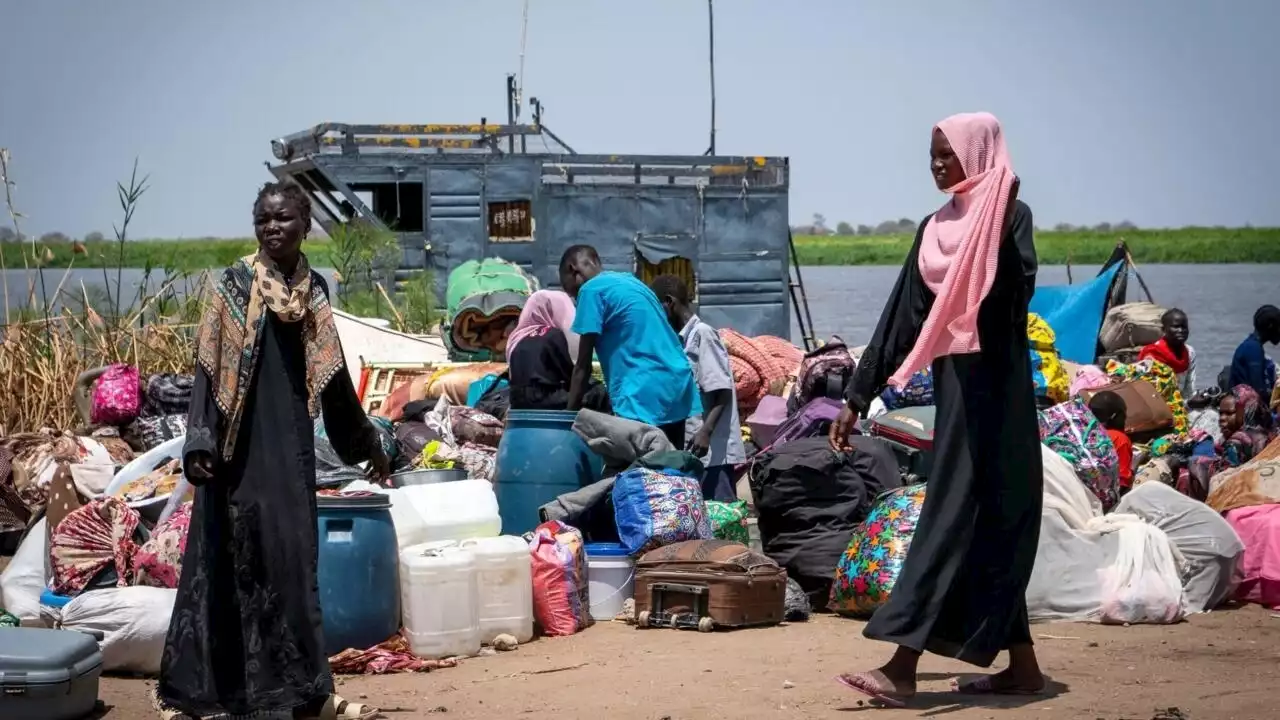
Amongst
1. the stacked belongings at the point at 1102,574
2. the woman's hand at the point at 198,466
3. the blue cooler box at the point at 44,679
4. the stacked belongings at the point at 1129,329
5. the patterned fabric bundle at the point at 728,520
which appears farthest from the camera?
the stacked belongings at the point at 1129,329

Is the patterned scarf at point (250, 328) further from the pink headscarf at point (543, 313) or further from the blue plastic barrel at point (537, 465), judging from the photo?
the pink headscarf at point (543, 313)

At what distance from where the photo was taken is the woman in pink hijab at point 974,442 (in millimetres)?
4547

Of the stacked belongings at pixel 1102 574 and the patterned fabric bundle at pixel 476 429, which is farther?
the patterned fabric bundle at pixel 476 429

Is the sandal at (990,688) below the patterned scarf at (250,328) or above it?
below

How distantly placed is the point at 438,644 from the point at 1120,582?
8.92 feet

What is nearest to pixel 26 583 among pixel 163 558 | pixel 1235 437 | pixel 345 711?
pixel 163 558

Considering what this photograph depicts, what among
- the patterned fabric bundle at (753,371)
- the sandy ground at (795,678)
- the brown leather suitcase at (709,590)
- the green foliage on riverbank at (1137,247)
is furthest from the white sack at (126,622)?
the green foliage on riverbank at (1137,247)

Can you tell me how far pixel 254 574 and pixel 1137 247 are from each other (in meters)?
80.3

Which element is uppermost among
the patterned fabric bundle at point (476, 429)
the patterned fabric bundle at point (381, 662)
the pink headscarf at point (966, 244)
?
the pink headscarf at point (966, 244)

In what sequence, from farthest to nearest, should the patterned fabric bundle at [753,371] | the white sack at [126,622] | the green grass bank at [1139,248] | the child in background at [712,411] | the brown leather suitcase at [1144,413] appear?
the green grass bank at [1139,248] → the patterned fabric bundle at [753,371] → the brown leather suitcase at [1144,413] → the child in background at [712,411] → the white sack at [126,622]

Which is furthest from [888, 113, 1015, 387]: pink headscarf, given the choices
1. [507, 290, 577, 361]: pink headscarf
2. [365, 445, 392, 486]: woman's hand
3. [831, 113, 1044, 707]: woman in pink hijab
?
[507, 290, 577, 361]: pink headscarf

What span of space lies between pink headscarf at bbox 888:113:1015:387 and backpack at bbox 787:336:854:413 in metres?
3.48

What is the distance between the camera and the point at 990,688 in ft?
15.6

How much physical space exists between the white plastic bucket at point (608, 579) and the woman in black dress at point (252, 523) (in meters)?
2.26
